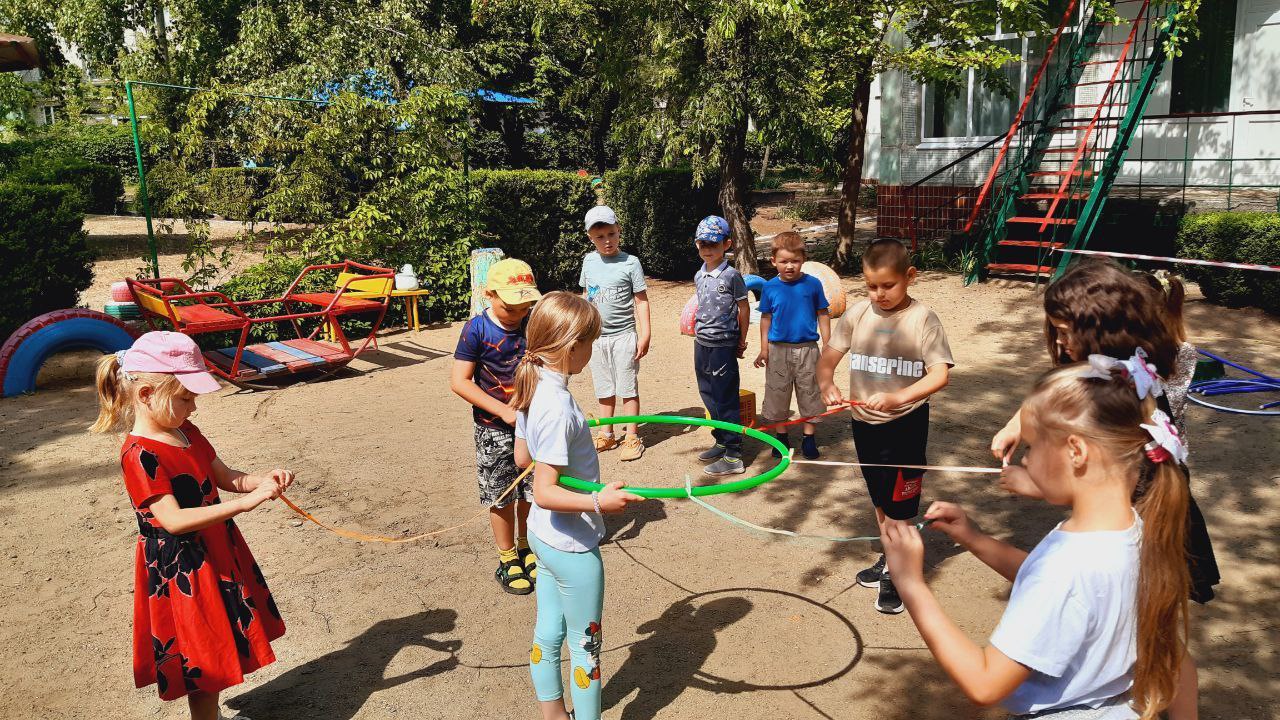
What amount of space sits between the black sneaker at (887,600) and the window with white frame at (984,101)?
12457 mm

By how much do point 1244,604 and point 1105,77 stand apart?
12.5 metres

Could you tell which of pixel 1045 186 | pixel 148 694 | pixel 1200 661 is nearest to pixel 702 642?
pixel 1200 661

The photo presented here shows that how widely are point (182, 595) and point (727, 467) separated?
158 inches

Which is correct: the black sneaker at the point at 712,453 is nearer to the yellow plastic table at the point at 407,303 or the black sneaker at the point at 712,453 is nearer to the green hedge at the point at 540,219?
the yellow plastic table at the point at 407,303

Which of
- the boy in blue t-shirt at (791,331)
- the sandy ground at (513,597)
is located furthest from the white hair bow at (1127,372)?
the boy in blue t-shirt at (791,331)

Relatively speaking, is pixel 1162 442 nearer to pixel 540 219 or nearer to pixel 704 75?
pixel 704 75

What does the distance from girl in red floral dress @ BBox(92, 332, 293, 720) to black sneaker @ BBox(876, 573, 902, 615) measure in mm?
2867

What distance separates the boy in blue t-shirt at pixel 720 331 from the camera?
6.43 meters

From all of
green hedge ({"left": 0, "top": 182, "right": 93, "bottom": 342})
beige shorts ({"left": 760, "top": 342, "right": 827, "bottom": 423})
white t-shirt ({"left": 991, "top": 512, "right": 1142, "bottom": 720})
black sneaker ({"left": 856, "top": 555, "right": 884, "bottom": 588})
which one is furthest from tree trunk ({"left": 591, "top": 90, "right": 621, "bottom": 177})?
white t-shirt ({"left": 991, "top": 512, "right": 1142, "bottom": 720})

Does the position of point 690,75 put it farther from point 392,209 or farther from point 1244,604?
point 1244,604

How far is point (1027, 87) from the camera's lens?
15492mm

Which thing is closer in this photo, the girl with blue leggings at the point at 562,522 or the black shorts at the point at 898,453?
the girl with blue leggings at the point at 562,522

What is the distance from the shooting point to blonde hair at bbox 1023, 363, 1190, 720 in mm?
1982

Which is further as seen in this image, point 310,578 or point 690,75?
point 690,75
